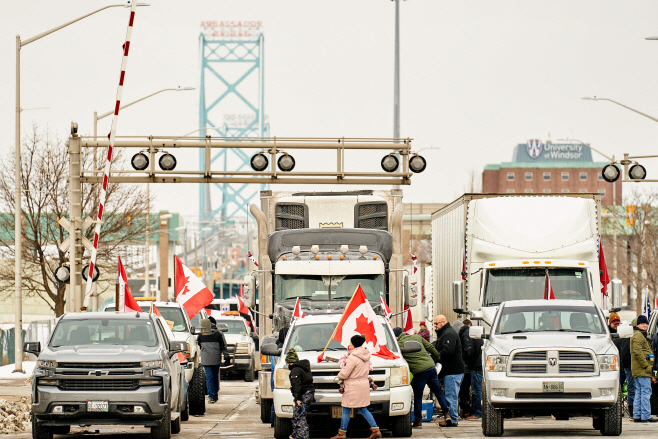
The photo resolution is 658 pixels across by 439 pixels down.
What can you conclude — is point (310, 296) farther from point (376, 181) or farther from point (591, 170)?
point (591, 170)

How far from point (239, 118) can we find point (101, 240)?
143 m

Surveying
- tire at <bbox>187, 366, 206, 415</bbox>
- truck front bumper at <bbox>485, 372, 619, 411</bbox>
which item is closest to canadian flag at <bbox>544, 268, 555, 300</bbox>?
truck front bumper at <bbox>485, 372, 619, 411</bbox>

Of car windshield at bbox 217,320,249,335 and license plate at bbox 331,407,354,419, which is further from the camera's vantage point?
car windshield at bbox 217,320,249,335

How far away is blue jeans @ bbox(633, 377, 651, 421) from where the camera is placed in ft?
64.8

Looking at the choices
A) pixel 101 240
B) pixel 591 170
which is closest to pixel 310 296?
pixel 101 240

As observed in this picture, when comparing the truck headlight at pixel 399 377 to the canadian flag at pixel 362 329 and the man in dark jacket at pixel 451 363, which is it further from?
the man in dark jacket at pixel 451 363

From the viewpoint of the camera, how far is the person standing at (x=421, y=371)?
18.6 meters

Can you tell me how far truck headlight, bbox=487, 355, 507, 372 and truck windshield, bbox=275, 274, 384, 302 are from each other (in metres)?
5.15

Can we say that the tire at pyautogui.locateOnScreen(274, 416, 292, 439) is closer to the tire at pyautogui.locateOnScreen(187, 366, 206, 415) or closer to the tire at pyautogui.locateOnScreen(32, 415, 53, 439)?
the tire at pyautogui.locateOnScreen(32, 415, 53, 439)

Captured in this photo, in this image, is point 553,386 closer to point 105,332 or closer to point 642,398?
point 642,398

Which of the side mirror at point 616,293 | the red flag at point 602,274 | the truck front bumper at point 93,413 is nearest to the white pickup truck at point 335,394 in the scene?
the truck front bumper at point 93,413

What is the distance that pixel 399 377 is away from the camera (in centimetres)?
1653

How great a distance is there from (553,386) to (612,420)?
1065mm

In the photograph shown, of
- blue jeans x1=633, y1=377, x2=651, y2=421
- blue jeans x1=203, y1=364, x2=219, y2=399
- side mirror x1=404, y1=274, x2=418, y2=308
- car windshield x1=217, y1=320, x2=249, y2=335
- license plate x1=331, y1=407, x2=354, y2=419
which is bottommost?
car windshield x1=217, y1=320, x2=249, y2=335
